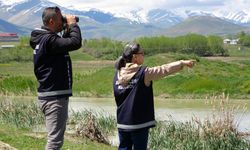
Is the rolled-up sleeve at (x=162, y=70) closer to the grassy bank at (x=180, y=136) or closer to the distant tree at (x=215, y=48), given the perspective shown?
the grassy bank at (x=180, y=136)

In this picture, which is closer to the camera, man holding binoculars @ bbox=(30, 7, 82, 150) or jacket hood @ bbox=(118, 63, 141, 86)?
man holding binoculars @ bbox=(30, 7, 82, 150)

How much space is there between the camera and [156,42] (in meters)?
101

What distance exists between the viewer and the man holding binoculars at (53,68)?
18.2 feet

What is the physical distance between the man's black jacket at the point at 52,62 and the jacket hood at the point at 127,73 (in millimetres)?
556

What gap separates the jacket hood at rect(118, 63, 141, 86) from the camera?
5.73 metres

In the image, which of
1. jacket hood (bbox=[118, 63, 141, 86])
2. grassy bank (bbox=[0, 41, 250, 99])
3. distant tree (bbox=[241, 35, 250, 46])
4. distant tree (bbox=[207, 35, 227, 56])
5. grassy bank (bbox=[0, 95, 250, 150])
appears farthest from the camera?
distant tree (bbox=[241, 35, 250, 46])

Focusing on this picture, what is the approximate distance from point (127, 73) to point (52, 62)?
2.66 feet

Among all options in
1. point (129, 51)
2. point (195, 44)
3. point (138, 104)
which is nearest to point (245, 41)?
point (195, 44)

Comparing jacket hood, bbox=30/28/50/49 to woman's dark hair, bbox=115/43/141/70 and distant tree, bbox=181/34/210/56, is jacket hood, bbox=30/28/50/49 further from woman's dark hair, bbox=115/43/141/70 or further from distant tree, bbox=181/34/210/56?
distant tree, bbox=181/34/210/56

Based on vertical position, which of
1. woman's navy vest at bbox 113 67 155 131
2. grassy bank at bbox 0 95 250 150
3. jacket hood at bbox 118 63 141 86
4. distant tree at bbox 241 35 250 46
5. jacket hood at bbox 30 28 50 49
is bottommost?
distant tree at bbox 241 35 250 46

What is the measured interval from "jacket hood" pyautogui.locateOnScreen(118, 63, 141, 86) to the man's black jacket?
56cm

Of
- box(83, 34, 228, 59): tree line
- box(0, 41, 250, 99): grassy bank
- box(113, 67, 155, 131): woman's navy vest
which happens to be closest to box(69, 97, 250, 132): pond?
box(0, 41, 250, 99): grassy bank

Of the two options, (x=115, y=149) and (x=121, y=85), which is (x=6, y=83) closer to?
(x=115, y=149)

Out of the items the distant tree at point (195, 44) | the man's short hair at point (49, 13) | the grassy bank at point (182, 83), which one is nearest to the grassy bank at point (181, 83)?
the grassy bank at point (182, 83)
